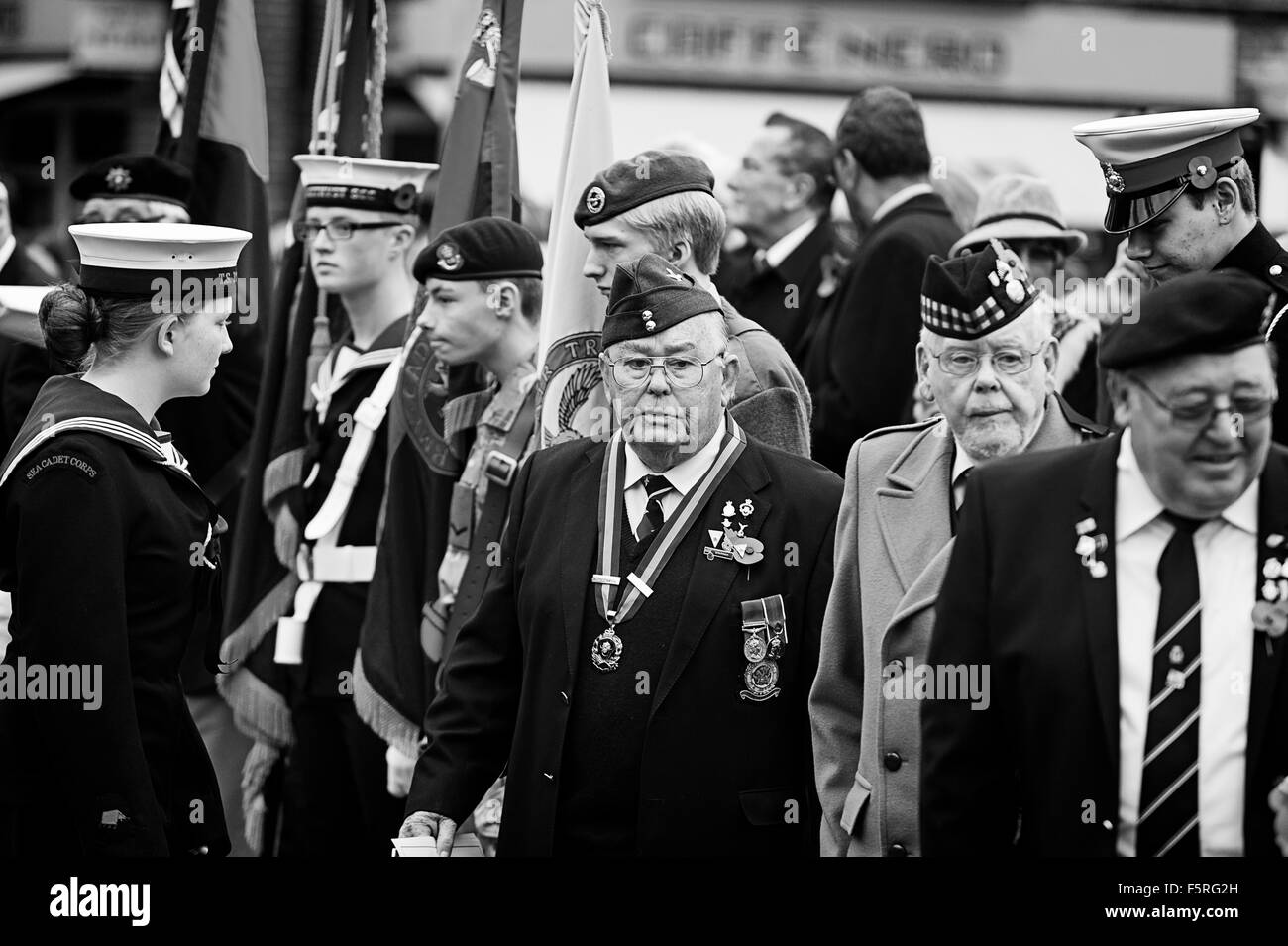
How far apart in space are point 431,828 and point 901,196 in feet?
12.8

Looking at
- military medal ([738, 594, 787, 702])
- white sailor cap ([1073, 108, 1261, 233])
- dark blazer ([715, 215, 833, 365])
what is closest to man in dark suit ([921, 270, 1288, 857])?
military medal ([738, 594, 787, 702])

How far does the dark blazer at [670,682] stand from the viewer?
4.37 meters

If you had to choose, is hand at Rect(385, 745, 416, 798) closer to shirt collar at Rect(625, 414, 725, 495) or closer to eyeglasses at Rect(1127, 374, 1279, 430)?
shirt collar at Rect(625, 414, 725, 495)

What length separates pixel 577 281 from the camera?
590 cm

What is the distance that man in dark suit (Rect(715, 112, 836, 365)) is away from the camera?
8234 mm

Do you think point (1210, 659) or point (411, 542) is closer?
point (1210, 659)

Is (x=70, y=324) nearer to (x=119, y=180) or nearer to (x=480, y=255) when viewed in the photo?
(x=480, y=255)

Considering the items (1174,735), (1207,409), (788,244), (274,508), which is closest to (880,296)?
(788,244)

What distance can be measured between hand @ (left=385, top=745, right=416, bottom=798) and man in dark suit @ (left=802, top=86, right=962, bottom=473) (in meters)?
2.06

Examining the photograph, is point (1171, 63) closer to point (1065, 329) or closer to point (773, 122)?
point (773, 122)

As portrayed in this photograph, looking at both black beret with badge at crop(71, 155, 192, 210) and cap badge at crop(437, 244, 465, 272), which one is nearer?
cap badge at crop(437, 244, 465, 272)

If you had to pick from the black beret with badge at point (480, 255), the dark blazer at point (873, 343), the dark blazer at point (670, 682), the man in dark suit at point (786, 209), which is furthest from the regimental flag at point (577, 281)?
the man in dark suit at point (786, 209)
